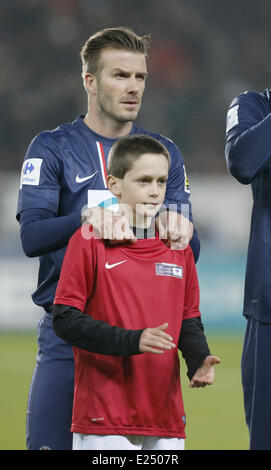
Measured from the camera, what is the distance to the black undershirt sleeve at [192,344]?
7.02ft

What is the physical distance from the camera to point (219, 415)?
6133 millimetres

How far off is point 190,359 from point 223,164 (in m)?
11.2

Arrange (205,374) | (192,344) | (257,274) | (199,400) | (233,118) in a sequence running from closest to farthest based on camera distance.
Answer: (205,374) < (192,344) < (257,274) < (233,118) < (199,400)

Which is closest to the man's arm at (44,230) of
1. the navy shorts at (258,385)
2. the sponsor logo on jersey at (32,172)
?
the sponsor logo on jersey at (32,172)

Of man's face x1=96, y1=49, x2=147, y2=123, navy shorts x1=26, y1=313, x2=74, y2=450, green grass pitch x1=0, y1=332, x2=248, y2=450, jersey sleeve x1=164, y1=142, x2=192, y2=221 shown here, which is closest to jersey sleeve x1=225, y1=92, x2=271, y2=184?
jersey sleeve x1=164, y1=142, x2=192, y2=221

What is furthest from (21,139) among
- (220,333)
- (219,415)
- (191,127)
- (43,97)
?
(219,415)

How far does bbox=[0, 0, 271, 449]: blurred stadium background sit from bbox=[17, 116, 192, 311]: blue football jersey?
6.30 meters

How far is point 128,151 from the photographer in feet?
7.19

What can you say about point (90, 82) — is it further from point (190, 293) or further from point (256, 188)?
point (190, 293)

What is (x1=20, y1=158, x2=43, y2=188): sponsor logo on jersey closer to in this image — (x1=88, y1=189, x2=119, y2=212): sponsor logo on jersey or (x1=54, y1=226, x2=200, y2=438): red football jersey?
(x1=88, y1=189, x2=119, y2=212): sponsor logo on jersey

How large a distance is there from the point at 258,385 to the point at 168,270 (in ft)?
1.79

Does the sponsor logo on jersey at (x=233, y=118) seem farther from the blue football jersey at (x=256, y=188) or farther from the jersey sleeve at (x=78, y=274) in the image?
the jersey sleeve at (x=78, y=274)

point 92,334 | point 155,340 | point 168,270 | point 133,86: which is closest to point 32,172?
point 133,86

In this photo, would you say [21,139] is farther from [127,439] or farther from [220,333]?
[127,439]
